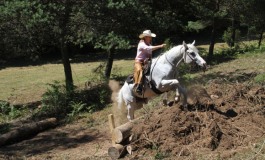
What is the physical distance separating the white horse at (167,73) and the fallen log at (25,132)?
4.34m

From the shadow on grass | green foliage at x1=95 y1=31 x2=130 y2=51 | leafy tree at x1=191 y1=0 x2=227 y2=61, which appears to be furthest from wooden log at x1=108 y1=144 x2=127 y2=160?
leafy tree at x1=191 y1=0 x2=227 y2=61

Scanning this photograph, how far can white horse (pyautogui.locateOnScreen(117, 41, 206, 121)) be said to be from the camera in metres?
10.5

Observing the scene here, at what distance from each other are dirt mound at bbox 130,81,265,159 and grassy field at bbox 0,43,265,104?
335 inches

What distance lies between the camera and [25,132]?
14.2 meters

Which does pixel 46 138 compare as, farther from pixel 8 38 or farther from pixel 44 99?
pixel 8 38

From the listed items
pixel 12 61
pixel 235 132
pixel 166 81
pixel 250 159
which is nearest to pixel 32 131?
pixel 166 81

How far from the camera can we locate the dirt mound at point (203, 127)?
911 centimetres

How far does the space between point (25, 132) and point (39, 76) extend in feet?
50.5

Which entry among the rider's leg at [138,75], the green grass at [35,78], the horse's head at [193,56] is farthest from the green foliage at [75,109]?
the horse's head at [193,56]

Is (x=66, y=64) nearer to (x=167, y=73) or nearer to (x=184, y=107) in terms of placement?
(x=167, y=73)

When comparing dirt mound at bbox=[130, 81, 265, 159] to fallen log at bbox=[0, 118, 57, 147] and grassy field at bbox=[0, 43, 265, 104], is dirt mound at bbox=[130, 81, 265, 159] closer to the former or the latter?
fallen log at bbox=[0, 118, 57, 147]

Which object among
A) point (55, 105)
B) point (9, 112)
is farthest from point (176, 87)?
point (9, 112)

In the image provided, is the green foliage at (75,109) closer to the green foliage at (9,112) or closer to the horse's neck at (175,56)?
the green foliage at (9,112)

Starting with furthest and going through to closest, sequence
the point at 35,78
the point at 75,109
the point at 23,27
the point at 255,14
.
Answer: the point at 35,78 → the point at 255,14 → the point at 23,27 → the point at 75,109
